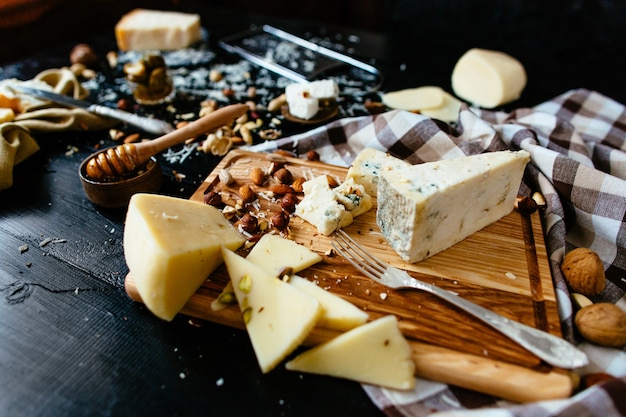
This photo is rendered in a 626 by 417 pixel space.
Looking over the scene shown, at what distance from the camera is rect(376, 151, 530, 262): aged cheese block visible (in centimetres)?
121

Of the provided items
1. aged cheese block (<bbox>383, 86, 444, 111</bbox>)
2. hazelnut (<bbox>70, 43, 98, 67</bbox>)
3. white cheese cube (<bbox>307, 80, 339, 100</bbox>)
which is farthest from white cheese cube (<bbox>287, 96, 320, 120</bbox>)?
hazelnut (<bbox>70, 43, 98, 67</bbox>)

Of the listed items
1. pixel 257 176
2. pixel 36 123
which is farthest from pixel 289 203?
pixel 36 123

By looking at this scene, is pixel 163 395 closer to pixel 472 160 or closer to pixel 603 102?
pixel 472 160

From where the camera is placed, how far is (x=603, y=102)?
208cm

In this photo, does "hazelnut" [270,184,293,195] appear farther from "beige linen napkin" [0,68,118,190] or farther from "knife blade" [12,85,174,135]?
"beige linen napkin" [0,68,118,190]

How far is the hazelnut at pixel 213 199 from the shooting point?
1.51 m

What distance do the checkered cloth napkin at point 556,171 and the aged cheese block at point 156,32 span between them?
129cm

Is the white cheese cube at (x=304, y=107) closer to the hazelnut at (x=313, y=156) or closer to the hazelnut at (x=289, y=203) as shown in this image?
the hazelnut at (x=313, y=156)

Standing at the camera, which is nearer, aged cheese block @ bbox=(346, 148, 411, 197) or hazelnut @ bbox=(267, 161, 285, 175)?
aged cheese block @ bbox=(346, 148, 411, 197)

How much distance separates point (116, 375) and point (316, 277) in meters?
0.55

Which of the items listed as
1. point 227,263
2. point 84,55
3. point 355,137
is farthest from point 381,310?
point 84,55

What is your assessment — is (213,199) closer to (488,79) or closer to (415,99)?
(415,99)

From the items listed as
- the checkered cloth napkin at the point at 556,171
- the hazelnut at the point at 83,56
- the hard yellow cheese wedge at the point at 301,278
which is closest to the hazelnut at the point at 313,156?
the checkered cloth napkin at the point at 556,171

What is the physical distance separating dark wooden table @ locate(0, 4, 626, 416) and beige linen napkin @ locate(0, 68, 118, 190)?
2.7 inches
